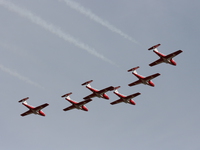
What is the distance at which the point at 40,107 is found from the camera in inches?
5389

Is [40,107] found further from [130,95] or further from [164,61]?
[164,61]

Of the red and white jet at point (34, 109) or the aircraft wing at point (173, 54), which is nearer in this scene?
the aircraft wing at point (173, 54)

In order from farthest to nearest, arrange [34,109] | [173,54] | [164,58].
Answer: [34,109] < [164,58] < [173,54]

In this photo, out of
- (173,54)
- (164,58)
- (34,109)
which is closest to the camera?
(173,54)

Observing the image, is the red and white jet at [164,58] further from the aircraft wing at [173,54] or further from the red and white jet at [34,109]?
the red and white jet at [34,109]

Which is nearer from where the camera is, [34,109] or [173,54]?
[173,54]

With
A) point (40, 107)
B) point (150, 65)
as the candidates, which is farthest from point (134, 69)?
point (40, 107)

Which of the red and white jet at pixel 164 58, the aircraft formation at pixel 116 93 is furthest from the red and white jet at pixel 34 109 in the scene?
the red and white jet at pixel 164 58

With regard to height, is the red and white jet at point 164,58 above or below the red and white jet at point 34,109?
above

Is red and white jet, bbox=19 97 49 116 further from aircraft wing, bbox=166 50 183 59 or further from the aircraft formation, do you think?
aircraft wing, bbox=166 50 183 59

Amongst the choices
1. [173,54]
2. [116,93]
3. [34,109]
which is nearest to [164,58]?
[173,54]

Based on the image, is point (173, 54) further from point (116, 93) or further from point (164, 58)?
point (116, 93)

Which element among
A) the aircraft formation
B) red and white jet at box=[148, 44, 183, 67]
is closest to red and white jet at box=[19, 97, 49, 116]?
the aircraft formation

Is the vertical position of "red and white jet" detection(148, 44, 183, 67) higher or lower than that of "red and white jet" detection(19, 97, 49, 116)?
higher
